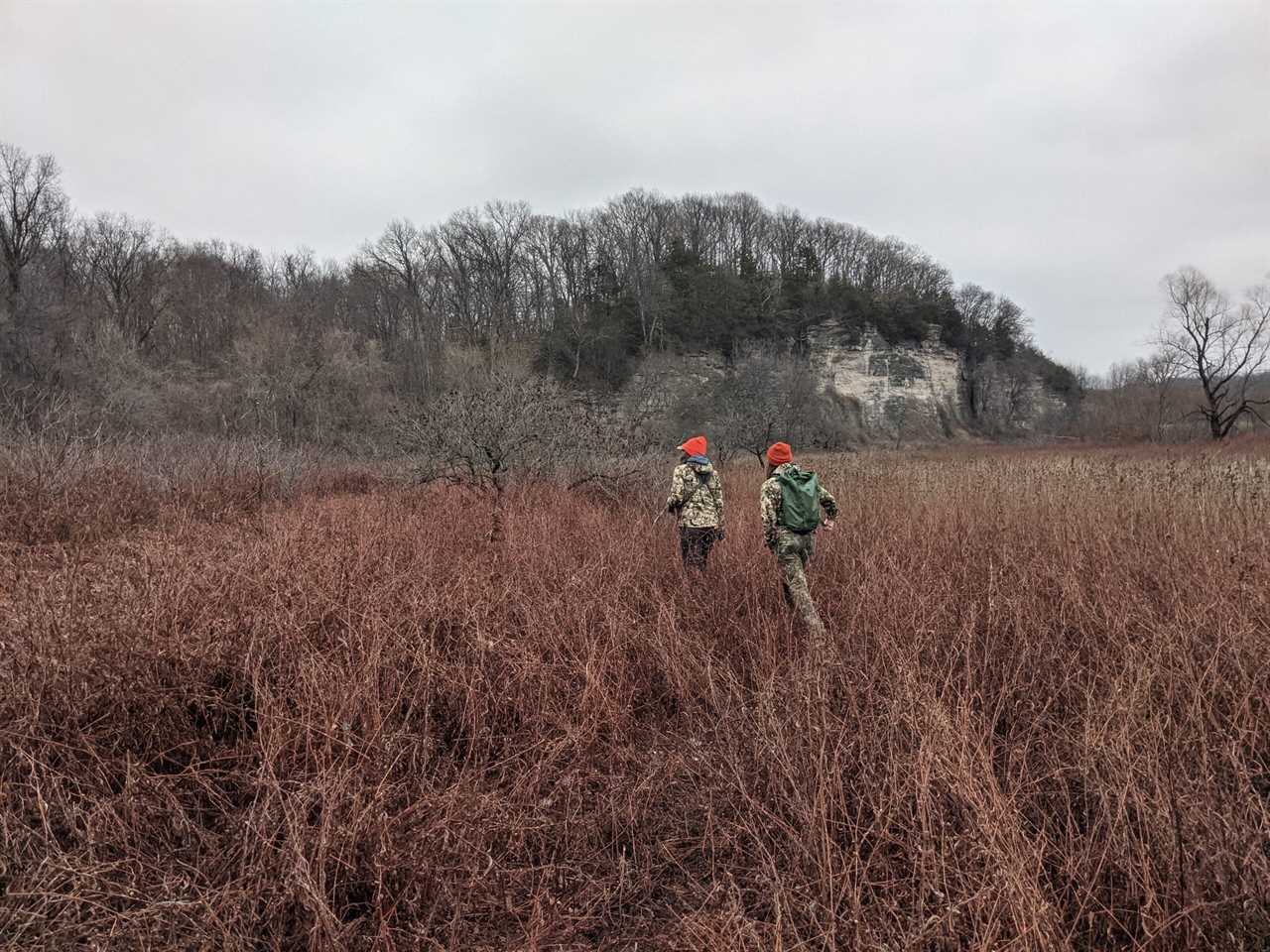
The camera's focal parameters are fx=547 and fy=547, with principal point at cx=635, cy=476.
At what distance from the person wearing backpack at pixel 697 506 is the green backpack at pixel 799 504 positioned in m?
0.99

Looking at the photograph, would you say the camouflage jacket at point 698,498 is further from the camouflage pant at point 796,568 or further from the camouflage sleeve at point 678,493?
the camouflage pant at point 796,568

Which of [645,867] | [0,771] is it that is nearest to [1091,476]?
[645,867]

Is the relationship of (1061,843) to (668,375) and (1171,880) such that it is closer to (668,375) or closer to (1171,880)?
(1171,880)

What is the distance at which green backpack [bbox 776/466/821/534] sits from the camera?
4.41 meters

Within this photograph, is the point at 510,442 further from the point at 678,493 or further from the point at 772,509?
the point at 772,509

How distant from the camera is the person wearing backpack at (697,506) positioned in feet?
17.5

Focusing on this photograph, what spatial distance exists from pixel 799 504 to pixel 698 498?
118 cm

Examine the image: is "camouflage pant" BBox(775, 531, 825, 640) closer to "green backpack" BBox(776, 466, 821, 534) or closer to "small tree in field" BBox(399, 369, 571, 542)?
"green backpack" BBox(776, 466, 821, 534)

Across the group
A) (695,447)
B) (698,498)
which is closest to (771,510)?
(698,498)

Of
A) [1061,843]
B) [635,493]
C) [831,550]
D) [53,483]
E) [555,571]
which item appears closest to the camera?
[1061,843]

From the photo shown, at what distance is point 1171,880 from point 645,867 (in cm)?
180

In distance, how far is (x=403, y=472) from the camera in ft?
34.3

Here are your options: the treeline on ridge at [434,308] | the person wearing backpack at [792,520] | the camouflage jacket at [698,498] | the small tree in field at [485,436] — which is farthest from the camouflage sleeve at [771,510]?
the treeline on ridge at [434,308]

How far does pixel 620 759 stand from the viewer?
290 centimetres
